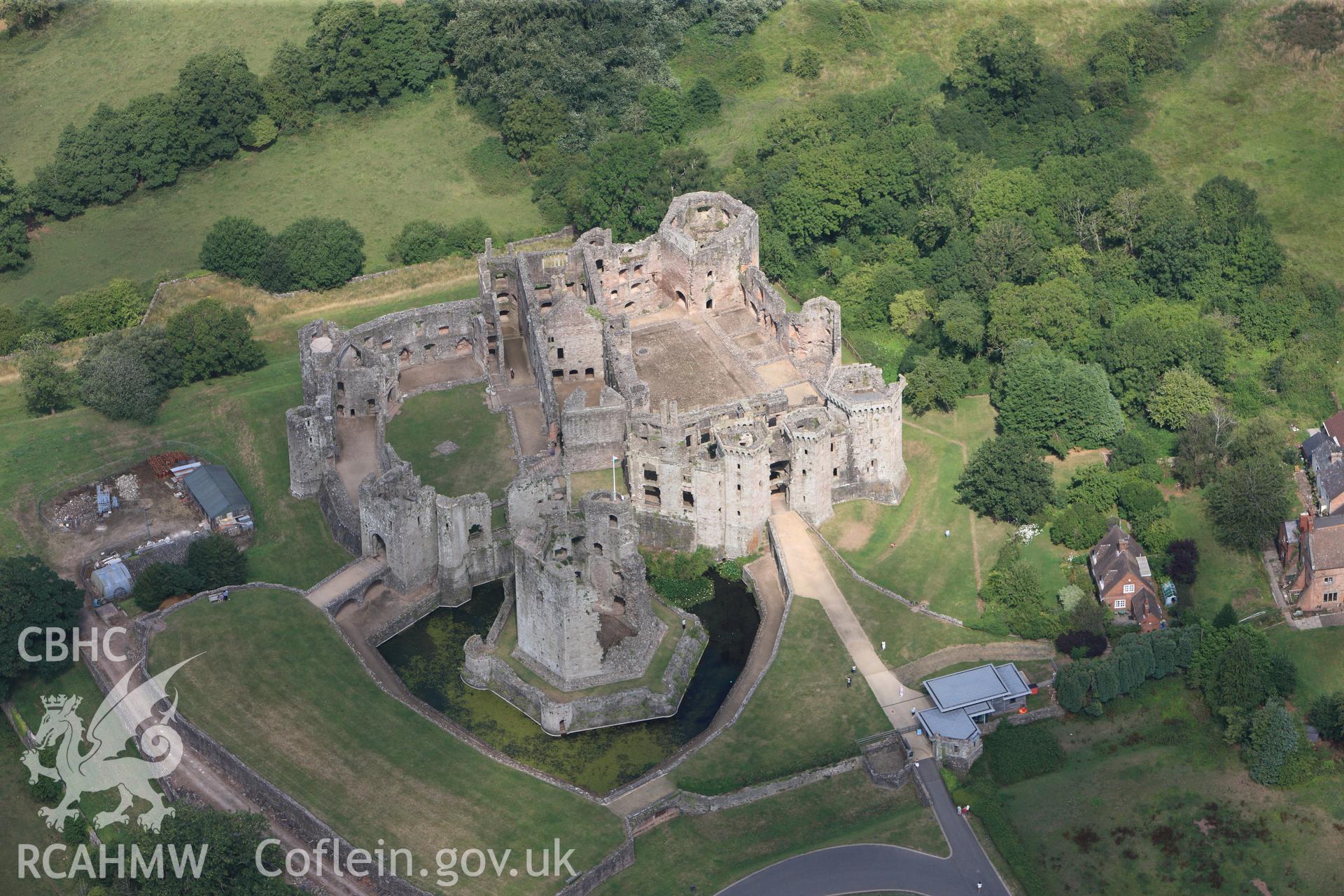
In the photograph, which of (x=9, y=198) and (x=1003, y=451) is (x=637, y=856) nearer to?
(x=1003, y=451)

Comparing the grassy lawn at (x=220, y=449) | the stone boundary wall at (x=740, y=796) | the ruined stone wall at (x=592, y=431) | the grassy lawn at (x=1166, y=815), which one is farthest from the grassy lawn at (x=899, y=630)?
the grassy lawn at (x=220, y=449)

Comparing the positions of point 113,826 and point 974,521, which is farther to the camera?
point 974,521

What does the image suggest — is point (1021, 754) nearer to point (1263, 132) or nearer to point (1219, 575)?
point (1219, 575)

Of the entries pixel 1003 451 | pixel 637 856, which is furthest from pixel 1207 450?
pixel 637 856

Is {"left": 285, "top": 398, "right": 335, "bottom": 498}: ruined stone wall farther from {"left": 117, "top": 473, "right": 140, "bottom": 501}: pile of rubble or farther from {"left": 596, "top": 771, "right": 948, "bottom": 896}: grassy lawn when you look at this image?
{"left": 596, "top": 771, "right": 948, "bottom": 896}: grassy lawn

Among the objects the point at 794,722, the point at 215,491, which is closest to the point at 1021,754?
the point at 794,722

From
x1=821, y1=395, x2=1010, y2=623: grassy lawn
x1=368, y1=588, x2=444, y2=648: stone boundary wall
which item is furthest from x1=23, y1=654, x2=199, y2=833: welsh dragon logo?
x1=821, y1=395, x2=1010, y2=623: grassy lawn
